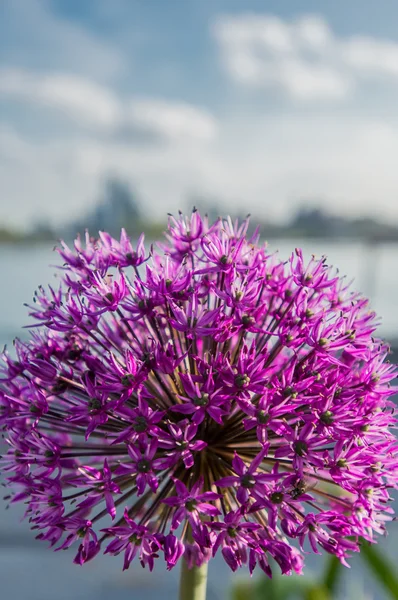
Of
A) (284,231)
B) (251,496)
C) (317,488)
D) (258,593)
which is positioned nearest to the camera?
(251,496)

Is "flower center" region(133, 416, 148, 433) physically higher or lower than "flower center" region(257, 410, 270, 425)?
lower

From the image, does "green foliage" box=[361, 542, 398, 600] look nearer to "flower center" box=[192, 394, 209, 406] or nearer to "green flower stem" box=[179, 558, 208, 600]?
"green flower stem" box=[179, 558, 208, 600]

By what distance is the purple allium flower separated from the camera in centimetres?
48

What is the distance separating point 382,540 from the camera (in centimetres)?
207

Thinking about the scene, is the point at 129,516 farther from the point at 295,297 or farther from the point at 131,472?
the point at 295,297

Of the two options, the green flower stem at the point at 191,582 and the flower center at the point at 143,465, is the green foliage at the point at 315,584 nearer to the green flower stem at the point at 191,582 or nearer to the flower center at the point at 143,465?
the green flower stem at the point at 191,582

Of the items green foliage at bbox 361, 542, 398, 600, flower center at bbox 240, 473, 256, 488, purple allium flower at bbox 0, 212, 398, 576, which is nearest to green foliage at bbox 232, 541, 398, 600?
green foliage at bbox 361, 542, 398, 600

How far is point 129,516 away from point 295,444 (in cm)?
16

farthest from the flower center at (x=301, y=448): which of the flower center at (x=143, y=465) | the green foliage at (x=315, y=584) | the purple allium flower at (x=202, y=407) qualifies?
the green foliage at (x=315, y=584)

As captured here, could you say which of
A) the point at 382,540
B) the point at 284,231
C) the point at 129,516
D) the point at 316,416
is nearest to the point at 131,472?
the point at 129,516

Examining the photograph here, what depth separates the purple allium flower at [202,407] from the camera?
479mm

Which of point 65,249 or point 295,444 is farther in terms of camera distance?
point 65,249

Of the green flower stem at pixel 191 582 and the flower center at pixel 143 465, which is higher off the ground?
the flower center at pixel 143 465

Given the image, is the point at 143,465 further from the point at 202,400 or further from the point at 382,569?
the point at 382,569
